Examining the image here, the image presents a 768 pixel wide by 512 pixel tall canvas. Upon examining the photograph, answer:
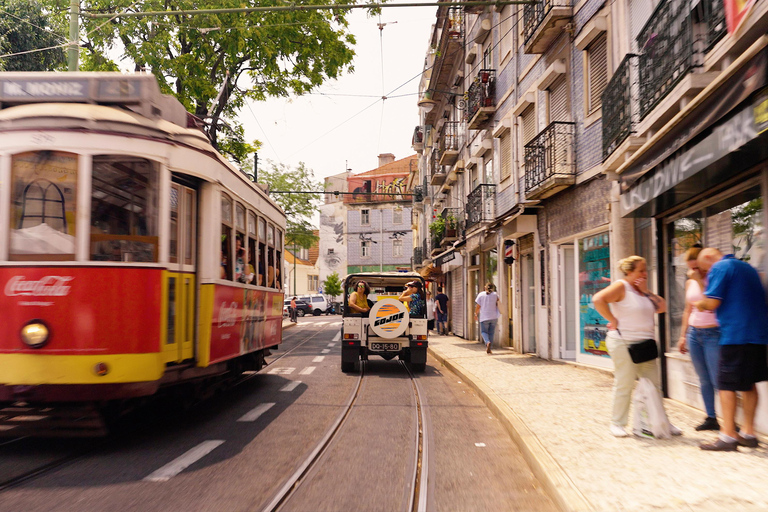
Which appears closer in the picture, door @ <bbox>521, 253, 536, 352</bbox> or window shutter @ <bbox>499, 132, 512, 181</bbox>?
door @ <bbox>521, 253, 536, 352</bbox>

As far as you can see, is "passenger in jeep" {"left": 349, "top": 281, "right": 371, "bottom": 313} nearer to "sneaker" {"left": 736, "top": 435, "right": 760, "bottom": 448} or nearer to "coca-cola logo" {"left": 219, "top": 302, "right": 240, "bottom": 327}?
"coca-cola logo" {"left": 219, "top": 302, "right": 240, "bottom": 327}

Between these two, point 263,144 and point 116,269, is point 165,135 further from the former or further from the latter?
point 263,144

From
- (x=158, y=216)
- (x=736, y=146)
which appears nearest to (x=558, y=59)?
(x=736, y=146)

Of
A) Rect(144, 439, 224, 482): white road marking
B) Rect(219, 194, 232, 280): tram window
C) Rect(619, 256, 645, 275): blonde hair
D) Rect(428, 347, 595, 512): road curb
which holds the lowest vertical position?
Rect(144, 439, 224, 482): white road marking

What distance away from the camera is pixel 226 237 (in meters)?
8.10

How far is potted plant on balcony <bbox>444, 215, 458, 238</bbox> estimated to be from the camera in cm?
2828

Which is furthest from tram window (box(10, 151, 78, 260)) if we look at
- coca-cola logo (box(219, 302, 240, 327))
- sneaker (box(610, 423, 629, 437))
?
sneaker (box(610, 423, 629, 437))

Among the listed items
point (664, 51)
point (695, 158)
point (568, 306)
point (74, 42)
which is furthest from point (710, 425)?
point (74, 42)

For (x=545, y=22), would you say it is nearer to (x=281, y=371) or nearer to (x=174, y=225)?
(x=281, y=371)

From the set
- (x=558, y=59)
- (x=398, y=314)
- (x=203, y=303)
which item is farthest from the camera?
(x=558, y=59)

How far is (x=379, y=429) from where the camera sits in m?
7.57

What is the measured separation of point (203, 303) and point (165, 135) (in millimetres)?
1777

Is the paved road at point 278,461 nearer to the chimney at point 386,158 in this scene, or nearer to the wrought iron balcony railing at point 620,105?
the wrought iron balcony railing at point 620,105

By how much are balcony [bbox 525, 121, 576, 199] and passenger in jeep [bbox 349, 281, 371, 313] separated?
14.0ft
